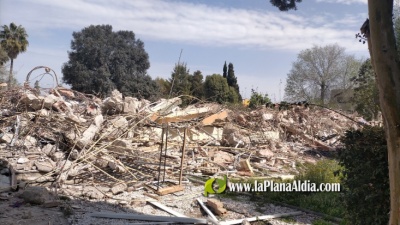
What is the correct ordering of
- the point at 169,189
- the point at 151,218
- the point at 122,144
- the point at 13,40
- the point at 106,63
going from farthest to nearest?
the point at 106,63, the point at 13,40, the point at 122,144, the point at 169,189, the point at 151,218

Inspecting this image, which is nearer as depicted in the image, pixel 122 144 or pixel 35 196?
pixel 35 196

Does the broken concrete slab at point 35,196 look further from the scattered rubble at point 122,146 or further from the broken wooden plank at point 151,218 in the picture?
the broken wooden plank at point 151,218

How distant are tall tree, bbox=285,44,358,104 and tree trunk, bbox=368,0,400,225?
1311 inches

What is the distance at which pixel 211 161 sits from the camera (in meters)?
9.43

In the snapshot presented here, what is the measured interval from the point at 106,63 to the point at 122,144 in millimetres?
27982

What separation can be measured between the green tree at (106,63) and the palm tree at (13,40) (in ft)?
13.2

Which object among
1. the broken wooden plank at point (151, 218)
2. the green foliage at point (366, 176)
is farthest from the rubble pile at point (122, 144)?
the green foliage at point (366, 176)

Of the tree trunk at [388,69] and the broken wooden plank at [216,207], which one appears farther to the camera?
the broken wooden plank at [216,207]

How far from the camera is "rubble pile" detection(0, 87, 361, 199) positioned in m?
7.43

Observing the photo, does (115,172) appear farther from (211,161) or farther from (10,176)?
(211,161)

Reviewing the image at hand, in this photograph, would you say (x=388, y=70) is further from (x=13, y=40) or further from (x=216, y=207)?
(x=13, y=40)

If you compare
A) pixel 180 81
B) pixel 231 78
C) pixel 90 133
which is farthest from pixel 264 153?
pixel 231 78

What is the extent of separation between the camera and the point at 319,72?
1474 inches

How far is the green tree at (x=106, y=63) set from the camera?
111 feet
